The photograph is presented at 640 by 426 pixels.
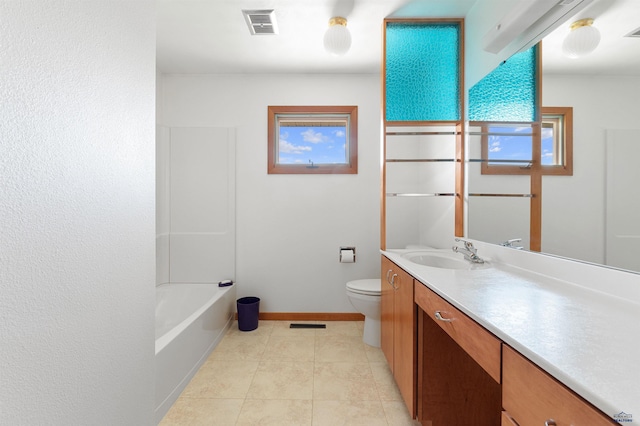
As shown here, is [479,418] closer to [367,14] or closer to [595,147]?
[595,147]

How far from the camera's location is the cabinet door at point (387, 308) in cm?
167

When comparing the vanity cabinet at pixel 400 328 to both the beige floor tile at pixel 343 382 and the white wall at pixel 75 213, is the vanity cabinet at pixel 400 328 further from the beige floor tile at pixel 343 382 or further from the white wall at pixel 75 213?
the white wall at pixel 75 213

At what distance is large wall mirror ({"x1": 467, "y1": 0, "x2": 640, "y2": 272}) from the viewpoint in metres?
0.91

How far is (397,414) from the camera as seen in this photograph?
4.79ft

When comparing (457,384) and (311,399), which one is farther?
(311,399)

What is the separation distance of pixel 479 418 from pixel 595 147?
1262 millimetres

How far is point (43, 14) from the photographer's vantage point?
0.63 meters

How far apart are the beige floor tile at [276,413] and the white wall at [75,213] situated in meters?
0.61

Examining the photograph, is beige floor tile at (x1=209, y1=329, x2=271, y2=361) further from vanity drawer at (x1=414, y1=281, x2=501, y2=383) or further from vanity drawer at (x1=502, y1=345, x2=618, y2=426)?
vanity drawer at (x1=502, y1=345, x2=618, y2=426)

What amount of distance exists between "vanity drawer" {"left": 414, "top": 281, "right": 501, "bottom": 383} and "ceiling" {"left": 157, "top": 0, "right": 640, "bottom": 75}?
102 cm

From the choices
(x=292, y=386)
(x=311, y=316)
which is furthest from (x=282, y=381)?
(x=311, y=316)

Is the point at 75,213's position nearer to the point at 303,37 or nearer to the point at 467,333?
the point at 467,333

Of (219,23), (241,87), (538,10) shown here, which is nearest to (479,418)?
(538,10)

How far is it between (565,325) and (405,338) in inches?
31.9
